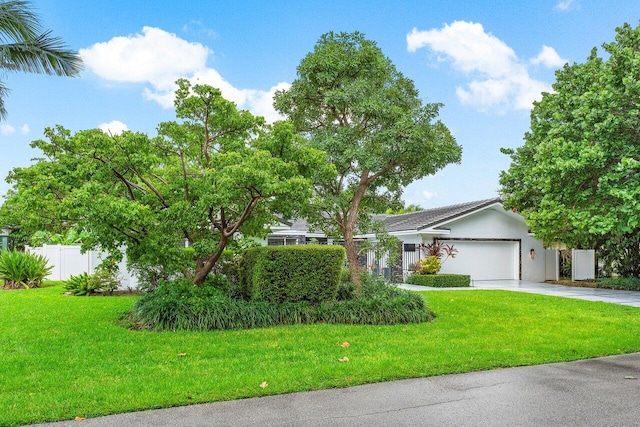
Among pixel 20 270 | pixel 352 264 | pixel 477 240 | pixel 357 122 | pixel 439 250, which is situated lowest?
pixel 20 270

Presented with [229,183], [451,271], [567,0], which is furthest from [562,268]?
[229,183]

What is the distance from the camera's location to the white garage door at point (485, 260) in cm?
2198

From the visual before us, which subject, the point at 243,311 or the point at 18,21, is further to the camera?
the point at 18,21

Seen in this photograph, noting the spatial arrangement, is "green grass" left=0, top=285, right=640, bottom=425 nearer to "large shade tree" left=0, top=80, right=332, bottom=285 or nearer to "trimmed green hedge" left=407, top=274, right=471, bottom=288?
"large shade tree" left=0, top=80, right=332, bottom=285

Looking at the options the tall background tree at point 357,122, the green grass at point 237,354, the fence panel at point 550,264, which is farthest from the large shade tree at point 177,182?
the fence panel at point 550,264

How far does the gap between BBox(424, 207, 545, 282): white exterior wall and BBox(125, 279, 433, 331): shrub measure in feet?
40.2

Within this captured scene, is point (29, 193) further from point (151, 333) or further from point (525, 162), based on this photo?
point (525, 162)

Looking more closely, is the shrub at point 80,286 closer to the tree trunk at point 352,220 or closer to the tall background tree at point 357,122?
the tall background tree at point 357,122

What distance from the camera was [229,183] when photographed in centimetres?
800

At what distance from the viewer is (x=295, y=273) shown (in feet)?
30.7

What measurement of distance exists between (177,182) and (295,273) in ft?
9.45

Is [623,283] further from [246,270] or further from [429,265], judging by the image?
[246,270]

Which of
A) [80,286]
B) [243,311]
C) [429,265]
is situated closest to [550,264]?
[429,265]

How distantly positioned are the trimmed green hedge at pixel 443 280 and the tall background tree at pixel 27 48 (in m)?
14.3
